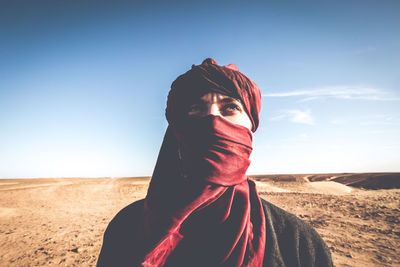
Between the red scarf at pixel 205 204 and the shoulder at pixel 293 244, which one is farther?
the shoulder at pixel 293 244

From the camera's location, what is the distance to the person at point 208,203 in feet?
3.50

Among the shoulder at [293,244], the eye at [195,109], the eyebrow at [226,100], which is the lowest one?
the shoulder at [293,244]

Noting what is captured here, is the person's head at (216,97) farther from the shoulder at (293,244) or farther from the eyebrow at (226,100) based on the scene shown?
the shoulder at (293,244)

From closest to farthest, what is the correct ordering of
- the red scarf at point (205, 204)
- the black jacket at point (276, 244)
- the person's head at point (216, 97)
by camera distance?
the red scarf at point (205, 204)
the black jacket at point (276, 244)
the person's head at point (216, 97)

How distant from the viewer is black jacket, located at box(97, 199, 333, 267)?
3.85 feet

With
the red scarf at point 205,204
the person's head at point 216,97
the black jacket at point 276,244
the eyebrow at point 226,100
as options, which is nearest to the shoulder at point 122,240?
the black jacket at point 276,244

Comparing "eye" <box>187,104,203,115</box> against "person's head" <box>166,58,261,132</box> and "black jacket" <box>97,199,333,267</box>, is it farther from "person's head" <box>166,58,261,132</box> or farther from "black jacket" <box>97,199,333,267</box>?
"black jacket" <box>97,199,333,267</box>

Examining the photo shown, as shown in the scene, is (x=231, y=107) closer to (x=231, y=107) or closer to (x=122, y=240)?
(x=231, y=107)

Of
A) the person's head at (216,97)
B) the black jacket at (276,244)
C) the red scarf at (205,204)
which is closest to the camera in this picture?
the red scarf at (205,204)

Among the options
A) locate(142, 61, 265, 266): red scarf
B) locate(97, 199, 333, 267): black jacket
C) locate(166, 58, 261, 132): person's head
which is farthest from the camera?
locate(166, 58, 261, 132): person's head

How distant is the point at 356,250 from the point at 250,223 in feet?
19.4

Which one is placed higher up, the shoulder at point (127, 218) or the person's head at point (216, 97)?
the person's head at point (216, 97)

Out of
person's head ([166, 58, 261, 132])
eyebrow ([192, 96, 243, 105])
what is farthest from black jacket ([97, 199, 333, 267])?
eyebrow ([192, 96, 243, 105])

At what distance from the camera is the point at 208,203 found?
1.10m
